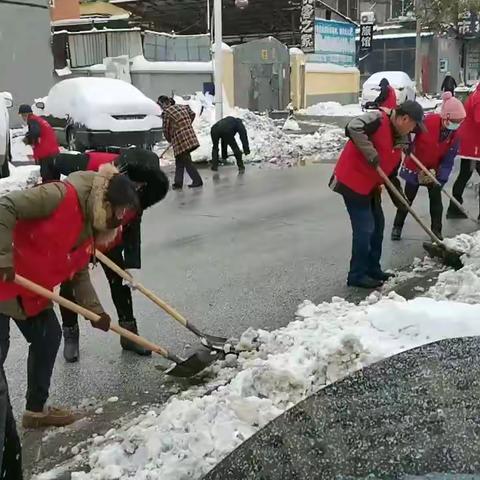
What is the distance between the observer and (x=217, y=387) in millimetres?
4430

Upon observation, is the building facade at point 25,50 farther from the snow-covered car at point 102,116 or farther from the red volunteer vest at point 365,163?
the red volunteer vest at point 365,163

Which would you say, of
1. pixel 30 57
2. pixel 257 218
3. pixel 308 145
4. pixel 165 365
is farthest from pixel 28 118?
pixel 30 57

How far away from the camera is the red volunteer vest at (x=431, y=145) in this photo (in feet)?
26.5

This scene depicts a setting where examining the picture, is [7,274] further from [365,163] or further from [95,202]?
[365,163]

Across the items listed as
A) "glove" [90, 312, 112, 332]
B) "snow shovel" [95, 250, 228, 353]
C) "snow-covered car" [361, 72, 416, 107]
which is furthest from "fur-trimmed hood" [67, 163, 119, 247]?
"snow-covered car" [361, 72, 416, 107]

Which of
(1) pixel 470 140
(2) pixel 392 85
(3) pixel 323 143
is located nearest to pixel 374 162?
(1) pixel 470 140

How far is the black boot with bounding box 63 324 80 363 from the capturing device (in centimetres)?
502

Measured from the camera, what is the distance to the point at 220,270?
23.8ft

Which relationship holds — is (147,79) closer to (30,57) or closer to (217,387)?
(30,57)

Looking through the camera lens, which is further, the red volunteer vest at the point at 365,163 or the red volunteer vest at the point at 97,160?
the red volunteer vest at the point at 365,163

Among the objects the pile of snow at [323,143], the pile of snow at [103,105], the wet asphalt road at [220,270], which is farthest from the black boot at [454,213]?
the pile of snow at [323,143]

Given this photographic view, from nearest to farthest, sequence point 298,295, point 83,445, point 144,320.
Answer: point 83,445, point 144,320, point 298,295

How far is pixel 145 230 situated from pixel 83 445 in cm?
538

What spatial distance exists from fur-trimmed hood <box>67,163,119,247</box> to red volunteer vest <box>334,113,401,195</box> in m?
3.05
